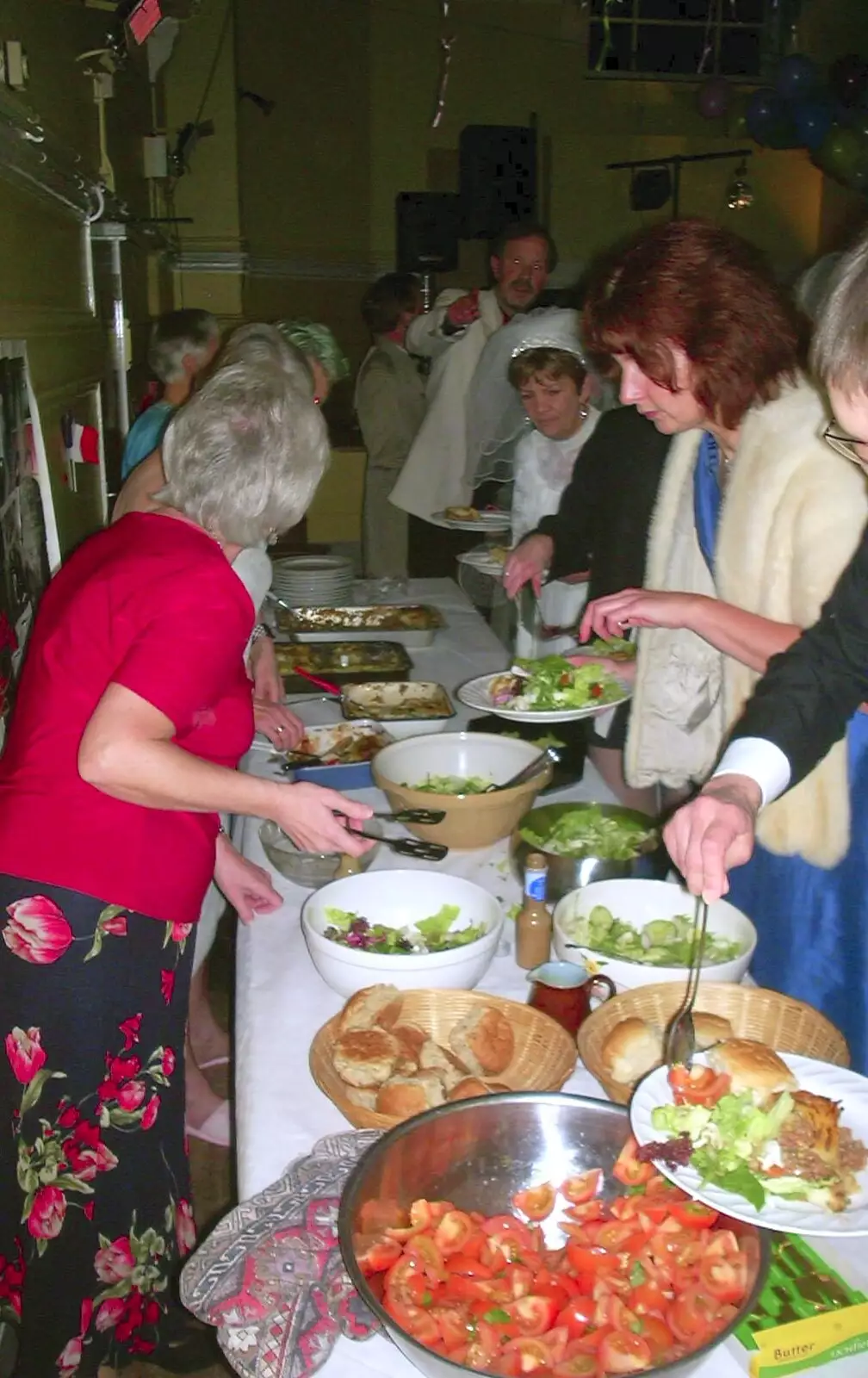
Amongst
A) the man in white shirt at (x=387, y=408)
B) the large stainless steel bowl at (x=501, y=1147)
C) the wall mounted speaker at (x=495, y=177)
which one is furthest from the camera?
the wall mounted speaker at (x=495, y=177)

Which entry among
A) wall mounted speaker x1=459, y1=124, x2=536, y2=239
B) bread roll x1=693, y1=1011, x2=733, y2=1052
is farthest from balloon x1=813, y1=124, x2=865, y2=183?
bread roll x1=693, y1=1011, x2=733, y2=1052

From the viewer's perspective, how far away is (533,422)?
3.10m

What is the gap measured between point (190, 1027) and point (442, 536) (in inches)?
255

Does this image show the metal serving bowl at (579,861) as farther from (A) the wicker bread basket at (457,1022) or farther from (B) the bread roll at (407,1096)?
(B) the bread roll at (407,1096)

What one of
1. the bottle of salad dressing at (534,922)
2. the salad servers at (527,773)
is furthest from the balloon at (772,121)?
the bottle of salad dressing at (534,922)

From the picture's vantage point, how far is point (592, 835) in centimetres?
150

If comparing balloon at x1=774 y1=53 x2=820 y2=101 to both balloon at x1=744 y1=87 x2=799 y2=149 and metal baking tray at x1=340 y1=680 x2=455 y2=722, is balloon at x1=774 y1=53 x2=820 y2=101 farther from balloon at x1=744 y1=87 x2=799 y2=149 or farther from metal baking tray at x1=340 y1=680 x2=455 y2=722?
metal baking tray at x1=340 y1=680 x2=455 y2=722

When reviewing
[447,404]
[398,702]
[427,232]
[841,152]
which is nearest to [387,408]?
[447,404]

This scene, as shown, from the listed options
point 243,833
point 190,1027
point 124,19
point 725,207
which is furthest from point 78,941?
point 725,207

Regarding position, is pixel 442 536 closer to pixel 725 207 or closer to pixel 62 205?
pixel 725 207

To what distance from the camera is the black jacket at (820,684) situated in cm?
124

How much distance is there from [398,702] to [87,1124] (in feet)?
3.36

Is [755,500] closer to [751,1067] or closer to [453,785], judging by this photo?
[453,785]

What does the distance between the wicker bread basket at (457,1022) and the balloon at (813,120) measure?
6.50 m
